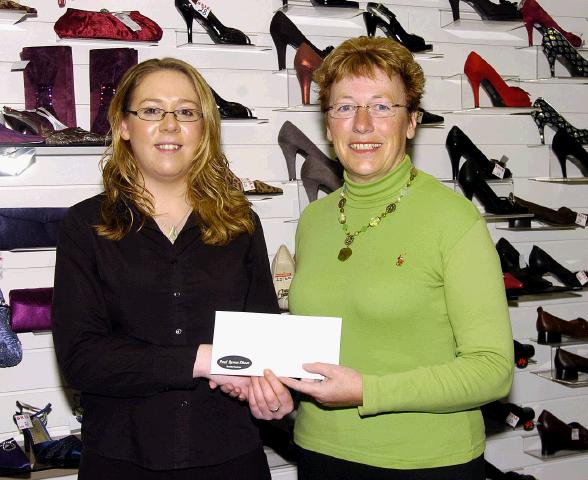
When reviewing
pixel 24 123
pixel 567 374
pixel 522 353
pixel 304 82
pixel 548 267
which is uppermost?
pixel 304 82

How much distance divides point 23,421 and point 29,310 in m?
0.56

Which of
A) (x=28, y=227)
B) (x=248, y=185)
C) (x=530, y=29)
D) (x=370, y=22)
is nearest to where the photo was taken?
(x=28, y=227)

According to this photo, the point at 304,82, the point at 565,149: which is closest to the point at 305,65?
Result: the point at 304,82

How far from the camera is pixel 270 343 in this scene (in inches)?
89.8

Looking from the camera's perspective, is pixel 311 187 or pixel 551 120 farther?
pixel 551 120

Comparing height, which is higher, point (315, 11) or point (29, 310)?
point (315, 11)

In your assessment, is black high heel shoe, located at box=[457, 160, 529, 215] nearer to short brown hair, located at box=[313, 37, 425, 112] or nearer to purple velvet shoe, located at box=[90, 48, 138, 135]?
purple velvet shoe, located at box=[90, 48, 138, 135]

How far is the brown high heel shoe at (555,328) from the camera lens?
482 cm

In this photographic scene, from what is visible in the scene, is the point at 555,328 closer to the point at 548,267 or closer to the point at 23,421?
the point at 548,267

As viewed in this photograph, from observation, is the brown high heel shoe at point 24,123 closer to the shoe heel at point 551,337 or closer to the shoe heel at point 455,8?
the shoe heel at point 455,8

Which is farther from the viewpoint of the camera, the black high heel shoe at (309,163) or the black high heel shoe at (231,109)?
the black high heel shoe at (309,163)

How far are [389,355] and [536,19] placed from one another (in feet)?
10.5

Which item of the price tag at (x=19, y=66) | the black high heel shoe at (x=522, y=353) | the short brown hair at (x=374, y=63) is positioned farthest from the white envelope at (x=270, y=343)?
the black high heel shoe at (x=522, y=353)

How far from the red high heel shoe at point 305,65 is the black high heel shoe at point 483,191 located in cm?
112
